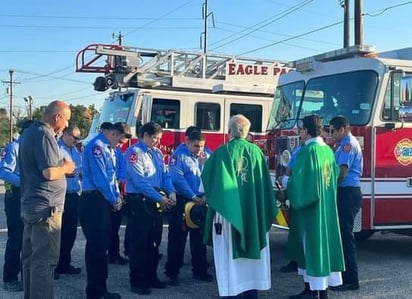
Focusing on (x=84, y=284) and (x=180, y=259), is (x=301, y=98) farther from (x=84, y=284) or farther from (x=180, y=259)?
(x=84, y=284)

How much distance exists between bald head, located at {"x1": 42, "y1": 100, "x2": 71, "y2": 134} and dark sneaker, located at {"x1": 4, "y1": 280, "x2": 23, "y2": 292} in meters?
2.23

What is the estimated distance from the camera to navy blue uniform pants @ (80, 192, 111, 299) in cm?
579

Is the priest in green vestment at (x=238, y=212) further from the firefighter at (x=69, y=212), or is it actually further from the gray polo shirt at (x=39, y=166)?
the firefighter at (x=69, y=212)

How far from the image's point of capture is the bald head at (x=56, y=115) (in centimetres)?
515

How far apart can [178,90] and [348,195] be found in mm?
6388

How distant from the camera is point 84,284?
6.81m

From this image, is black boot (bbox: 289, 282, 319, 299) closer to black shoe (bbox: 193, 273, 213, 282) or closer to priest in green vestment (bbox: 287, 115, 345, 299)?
priest in green vestment (bbox: 287, 115, 345, 299)

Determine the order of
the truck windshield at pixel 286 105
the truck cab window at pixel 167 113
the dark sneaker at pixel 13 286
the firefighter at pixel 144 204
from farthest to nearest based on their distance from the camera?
the truck cab window at pixel 167 113 < the truck windshield at pixel 286 105 < the dark sneaker at pixel 13 286 < the firefighter at pixel 144 204

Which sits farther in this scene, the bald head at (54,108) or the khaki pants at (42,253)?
the bald head at (54,108)

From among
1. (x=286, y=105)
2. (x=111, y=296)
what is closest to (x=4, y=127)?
(x=286, y=105)

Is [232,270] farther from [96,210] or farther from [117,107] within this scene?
[117,107]

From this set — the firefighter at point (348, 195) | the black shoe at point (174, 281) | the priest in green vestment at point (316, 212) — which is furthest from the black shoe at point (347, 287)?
the black shoe at point (174, 281)

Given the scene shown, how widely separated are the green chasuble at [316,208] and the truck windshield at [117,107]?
6.52 m

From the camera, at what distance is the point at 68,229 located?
7.46 meters
